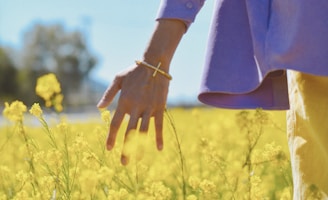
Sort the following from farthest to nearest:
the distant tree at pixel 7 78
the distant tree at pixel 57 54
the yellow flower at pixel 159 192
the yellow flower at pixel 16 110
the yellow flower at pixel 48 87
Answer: the distant tree at pixel 57 54
the distant tree at pixel 7 78
the yellow flower at pixel 48 87
the yellow flower at pixel 16 110
the yellow flower at pixel 159 192

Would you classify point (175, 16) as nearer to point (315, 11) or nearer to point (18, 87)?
point (315, 11)

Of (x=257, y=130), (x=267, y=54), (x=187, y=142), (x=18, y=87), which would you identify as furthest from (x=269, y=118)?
(x=18, y=87)

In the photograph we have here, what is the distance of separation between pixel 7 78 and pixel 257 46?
4871cm

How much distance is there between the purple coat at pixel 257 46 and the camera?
2123 mm

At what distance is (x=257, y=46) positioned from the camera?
2.23m

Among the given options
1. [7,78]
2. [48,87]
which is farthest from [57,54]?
[48,87]

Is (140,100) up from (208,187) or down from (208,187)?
up

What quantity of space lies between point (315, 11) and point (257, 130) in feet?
2.93

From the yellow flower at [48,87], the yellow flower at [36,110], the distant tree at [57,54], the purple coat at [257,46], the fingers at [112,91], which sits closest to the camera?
the purple coat at [257,46]

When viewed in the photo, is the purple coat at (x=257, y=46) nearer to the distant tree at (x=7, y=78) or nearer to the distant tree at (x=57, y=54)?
the distant tree at (x=7, y=78)

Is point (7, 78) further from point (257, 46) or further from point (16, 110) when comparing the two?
point (257, 46)

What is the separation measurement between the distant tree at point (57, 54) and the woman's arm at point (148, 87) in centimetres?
5155

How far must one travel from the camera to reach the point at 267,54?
218cm

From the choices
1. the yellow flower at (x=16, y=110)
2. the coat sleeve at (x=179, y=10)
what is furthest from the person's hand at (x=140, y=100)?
the yellow flower at (x=16, y=110)
